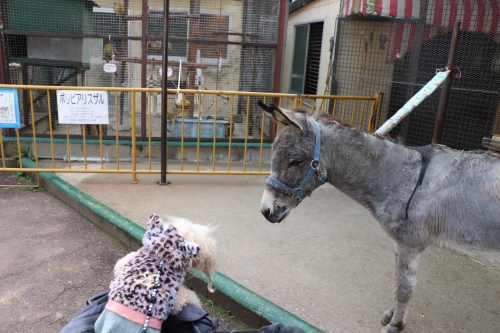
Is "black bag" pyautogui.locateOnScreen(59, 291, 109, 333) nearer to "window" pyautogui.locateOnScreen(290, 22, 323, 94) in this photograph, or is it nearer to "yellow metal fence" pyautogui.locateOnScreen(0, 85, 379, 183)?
"yellow metal fence" pyautogui.locateOnScreen(0, 85, 379, 183)

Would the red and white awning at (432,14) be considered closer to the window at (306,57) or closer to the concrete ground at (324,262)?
the concrete ground at (324,262)

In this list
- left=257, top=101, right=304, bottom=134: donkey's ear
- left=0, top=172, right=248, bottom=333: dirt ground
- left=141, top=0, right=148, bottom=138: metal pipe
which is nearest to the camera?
left=257, top=101, right=304, bottom=134: donkey's ear

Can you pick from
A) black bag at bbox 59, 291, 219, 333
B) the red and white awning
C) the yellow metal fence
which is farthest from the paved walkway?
the red and white awning

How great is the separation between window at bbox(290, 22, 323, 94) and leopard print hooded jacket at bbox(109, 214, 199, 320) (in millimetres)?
7280

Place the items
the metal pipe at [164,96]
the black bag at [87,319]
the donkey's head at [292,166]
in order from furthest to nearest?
the metal pipe at [164,96], the donkey's head at [292,166], the black bag at [87,319]

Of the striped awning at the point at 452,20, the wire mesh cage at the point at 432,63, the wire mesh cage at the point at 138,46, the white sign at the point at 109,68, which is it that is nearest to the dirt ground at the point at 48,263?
the wire mesh cage at the point at 138,46

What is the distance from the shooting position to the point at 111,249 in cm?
434

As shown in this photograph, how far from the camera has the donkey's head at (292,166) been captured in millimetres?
2543

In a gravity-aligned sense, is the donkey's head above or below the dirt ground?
above

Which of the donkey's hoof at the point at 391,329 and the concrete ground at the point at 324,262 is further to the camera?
the concrete ground at the point at 324,262

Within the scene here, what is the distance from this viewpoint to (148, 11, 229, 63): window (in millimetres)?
6633

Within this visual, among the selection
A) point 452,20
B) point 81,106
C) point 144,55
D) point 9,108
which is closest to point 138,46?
point 144,55

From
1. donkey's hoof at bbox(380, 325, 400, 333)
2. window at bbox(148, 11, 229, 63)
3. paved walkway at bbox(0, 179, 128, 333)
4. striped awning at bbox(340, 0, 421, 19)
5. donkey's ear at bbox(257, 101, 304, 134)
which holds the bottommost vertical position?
paved walkway at bbox(0, 179, 128, 333)

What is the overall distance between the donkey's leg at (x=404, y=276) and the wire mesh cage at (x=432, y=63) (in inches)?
95.7
